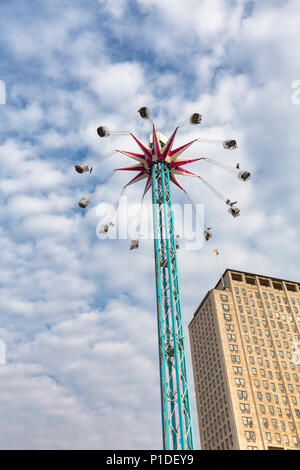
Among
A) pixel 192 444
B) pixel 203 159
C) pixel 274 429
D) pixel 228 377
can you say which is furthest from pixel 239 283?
pixel 192 444

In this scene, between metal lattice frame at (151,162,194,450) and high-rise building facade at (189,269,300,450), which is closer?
metal lattice frame at (151,162,194,450)

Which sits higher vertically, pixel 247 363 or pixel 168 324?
pixel 247 363

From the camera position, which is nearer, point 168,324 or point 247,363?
point 168,324

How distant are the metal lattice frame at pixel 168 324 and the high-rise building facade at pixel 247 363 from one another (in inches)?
2411

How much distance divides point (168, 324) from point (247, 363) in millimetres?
69724

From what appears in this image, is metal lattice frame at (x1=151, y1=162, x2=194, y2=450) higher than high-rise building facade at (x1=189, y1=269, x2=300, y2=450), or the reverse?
high-rise building facade at (x1=189, y1=269, x2=300, y2=450)

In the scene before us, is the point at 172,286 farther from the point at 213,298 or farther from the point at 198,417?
the point at 198,417

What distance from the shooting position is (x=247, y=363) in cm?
10162

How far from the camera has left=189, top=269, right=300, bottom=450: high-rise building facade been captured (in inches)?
3668

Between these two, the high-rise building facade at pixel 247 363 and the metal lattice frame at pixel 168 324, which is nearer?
the metal lattice frame at pixel 168 324

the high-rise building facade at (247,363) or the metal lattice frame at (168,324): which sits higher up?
the high-rise building facade at (247,363)

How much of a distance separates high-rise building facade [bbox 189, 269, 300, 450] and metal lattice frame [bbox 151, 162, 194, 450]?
61.2m

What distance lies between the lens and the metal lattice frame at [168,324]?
3381 centimetres
